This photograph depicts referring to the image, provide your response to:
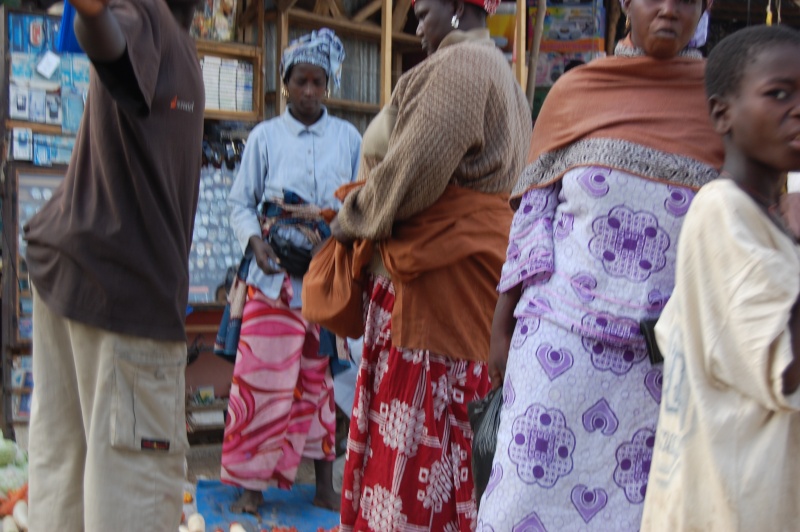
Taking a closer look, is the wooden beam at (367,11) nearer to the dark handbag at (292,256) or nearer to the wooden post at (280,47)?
the wooden post at (280,47)

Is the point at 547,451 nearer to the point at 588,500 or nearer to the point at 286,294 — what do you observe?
the point at 588,500

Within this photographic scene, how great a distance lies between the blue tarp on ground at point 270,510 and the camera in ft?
14.2

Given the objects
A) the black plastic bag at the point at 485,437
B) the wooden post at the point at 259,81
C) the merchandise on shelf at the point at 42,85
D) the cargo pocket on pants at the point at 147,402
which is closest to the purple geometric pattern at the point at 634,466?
the black plastic bag at the point at 485,437

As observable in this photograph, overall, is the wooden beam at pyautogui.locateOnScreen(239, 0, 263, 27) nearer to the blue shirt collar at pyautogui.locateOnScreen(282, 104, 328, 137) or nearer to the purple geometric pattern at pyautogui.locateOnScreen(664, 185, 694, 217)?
the blue shirt collar at pyautogui.locateOnScreen(282, 104, 328, 137)

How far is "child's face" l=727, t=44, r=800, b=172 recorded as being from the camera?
5.73ft

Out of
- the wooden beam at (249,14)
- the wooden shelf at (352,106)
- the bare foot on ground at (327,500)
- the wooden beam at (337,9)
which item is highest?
the wooden beam at (337,9)

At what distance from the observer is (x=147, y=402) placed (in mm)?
2582

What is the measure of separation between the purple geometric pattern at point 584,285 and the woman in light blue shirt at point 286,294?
2261mm

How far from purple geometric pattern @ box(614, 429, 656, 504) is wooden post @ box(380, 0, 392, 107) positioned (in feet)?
12.4

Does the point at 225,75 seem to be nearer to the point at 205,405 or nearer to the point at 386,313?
the point at 205,405

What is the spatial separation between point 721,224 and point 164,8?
1616 millimetres

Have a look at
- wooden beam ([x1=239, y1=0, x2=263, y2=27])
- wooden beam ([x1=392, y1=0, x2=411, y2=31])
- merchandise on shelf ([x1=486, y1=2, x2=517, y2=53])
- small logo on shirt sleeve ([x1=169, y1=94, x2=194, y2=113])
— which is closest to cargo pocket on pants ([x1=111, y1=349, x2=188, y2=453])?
small logo on shirt sleeve ([x1=169, y1=94, x2=194, y2=113])

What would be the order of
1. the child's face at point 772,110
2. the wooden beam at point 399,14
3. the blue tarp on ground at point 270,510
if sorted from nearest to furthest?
1. the child's face at point 772,110
2. the blue tarp on ground at point 270,510
3. the wooden beam at point 399,14

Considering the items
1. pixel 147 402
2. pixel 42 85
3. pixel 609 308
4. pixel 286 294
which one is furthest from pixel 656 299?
pixel 42 85
